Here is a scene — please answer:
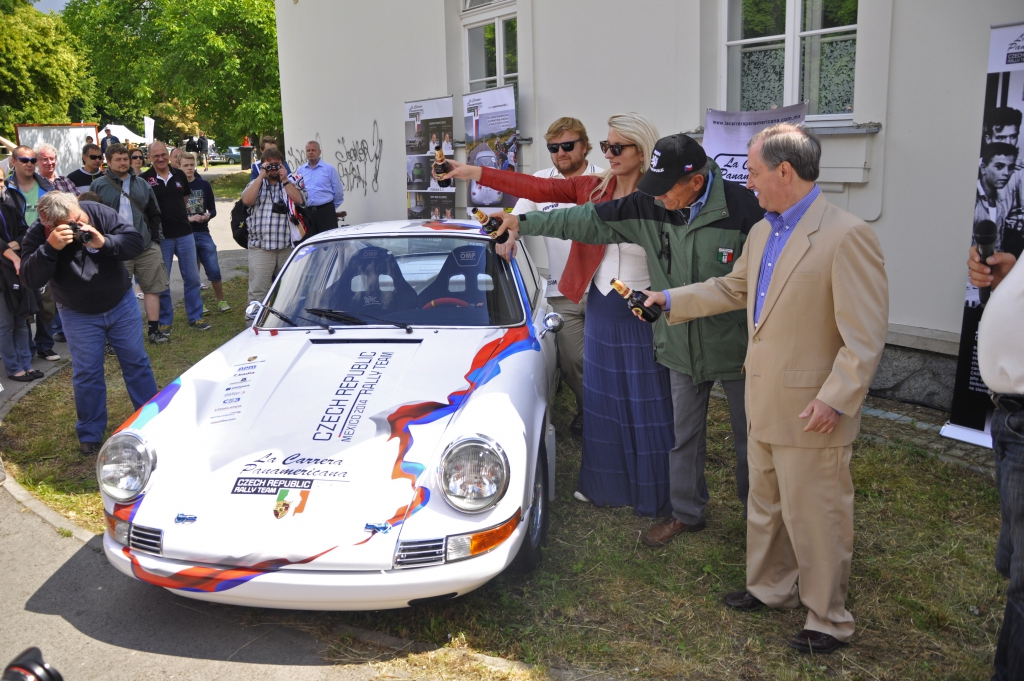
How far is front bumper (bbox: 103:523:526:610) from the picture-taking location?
117 inches

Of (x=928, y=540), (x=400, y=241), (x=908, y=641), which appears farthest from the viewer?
(x=400, y=241)

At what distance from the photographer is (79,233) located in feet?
→ 16.3

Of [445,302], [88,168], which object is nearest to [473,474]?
[445,302]

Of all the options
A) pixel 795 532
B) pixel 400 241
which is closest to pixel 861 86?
pixel 400 241

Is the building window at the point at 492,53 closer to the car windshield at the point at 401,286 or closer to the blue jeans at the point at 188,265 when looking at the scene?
the blue jeans at the point at 188,265

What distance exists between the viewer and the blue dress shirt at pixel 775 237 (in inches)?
118

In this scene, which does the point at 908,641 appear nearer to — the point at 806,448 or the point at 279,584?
the point at 806,448

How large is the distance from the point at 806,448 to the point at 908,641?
944 mm

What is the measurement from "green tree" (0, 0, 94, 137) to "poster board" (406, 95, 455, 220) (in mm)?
30877

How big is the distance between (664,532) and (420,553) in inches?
58.7

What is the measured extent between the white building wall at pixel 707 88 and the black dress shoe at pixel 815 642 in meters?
3.30

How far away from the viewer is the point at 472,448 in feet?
10.7

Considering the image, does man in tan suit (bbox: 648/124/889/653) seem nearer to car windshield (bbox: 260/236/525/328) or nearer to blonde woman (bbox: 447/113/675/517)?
blonde woman (bbox: 447/113/675/517)

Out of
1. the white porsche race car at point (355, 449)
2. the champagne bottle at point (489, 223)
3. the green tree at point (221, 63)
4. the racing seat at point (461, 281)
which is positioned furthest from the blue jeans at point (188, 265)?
the green tree at point (221, 63)
